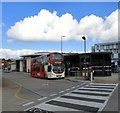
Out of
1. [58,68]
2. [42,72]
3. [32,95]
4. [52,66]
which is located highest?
[52,66]

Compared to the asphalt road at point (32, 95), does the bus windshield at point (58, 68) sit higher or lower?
higher

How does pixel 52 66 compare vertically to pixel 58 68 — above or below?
above

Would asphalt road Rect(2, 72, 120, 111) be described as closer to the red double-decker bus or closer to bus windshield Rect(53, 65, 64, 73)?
the red double-decker bus

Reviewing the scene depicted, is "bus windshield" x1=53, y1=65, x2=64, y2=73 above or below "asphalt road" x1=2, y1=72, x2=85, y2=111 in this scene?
above

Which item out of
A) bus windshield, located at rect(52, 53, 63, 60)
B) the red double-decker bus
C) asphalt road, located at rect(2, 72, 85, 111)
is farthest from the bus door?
asphalt road, located at rect(2, 72, 85, 111)

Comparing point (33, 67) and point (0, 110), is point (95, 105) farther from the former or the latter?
point (33, 67)

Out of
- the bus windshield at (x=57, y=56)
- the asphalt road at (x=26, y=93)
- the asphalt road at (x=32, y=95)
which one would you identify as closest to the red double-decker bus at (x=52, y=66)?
the bus windshield at (x=57, y=56)

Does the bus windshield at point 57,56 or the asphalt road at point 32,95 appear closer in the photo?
the asphalt road at point 32,95

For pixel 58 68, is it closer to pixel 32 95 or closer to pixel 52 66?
pixel 52 66

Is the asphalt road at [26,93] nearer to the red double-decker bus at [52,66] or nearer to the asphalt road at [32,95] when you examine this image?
the asphalt road at [32,95]

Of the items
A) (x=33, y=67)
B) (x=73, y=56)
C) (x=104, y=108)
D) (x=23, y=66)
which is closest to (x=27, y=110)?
(x=104, y=108)

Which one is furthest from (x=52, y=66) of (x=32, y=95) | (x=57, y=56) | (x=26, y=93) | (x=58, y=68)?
(x=32, y=95)

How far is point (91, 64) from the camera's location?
1852 inches

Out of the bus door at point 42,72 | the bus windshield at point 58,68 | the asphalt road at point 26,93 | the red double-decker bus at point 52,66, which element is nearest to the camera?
the asphalt road at point 26,93
